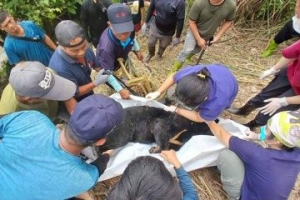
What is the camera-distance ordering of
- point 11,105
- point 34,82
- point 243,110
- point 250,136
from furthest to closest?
point 243,110 < point 250,136 < point 11,105 < point 34,82

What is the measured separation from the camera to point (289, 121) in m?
2.00

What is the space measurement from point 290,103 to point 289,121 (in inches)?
34.8

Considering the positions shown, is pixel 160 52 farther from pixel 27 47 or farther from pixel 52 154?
pixel 52 154

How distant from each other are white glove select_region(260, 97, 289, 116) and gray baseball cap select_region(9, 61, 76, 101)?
2064 mm

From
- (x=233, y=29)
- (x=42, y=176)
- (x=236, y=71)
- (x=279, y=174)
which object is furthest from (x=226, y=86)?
(x=233, y=29)

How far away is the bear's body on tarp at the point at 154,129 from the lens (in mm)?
2633

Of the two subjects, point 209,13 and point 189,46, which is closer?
point 209,13

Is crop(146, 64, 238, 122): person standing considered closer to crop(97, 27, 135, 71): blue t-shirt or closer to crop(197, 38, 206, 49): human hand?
crop(97, 27, 135, 71): blue t-shirt

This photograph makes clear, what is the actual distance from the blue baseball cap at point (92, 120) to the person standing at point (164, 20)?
252 centimetres

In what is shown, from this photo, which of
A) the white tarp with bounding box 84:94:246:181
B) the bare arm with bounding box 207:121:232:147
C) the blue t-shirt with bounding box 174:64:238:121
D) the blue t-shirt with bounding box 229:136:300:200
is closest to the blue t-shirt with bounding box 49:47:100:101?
the white tarp with bounding box 84:94:246:181

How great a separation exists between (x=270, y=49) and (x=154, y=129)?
2.67 meters

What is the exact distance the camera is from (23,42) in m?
2.87

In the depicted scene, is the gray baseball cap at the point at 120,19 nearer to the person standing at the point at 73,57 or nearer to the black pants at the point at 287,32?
the person standing at the point at 73,57

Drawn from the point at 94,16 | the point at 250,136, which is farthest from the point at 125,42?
the point at 250,136
